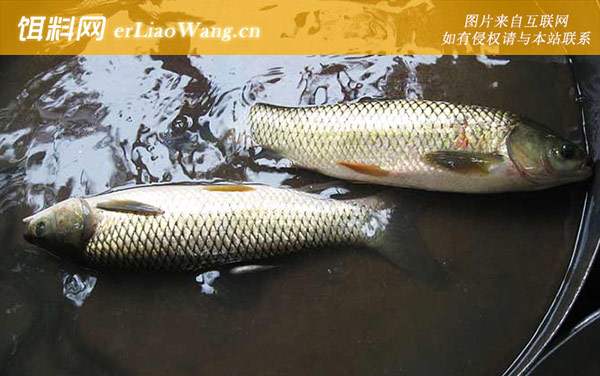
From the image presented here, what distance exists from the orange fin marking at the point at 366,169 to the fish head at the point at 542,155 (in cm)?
47

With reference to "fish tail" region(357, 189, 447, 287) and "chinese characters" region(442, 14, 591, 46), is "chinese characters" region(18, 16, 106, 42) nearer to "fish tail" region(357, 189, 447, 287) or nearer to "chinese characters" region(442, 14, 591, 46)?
"fish tail" region(357, 189, 447, 287)

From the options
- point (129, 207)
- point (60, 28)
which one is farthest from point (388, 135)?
point (60, 28)

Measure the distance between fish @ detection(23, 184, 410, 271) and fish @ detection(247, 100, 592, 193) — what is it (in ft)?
0.56

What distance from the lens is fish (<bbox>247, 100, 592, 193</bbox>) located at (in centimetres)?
243

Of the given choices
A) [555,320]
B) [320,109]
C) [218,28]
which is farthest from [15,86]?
[555,320]

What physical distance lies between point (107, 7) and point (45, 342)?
1439mm

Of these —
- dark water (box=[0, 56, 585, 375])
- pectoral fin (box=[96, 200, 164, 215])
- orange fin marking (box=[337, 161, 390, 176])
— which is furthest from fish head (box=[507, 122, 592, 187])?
pectoral fin (box=[96, 200, 164, 215])

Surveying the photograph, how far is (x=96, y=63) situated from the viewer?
2848mm

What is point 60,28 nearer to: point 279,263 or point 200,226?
point 200,226

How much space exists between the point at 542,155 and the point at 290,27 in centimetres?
117

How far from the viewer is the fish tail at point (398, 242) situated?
256 centimetres

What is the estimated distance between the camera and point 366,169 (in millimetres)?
2514

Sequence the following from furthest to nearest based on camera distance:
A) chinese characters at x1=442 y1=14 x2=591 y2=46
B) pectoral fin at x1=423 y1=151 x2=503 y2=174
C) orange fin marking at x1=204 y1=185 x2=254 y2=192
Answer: chinese characters at x1=442 y1=14 x2=591 y2=46
orange fin marking at x1=204 y1=185 x2=254 y2=192
pectoral fin at x1=423 y1=151 x2=503 y2=174

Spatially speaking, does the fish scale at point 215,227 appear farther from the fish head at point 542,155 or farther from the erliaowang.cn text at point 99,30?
the erliaowang.cn text at point 99,30
